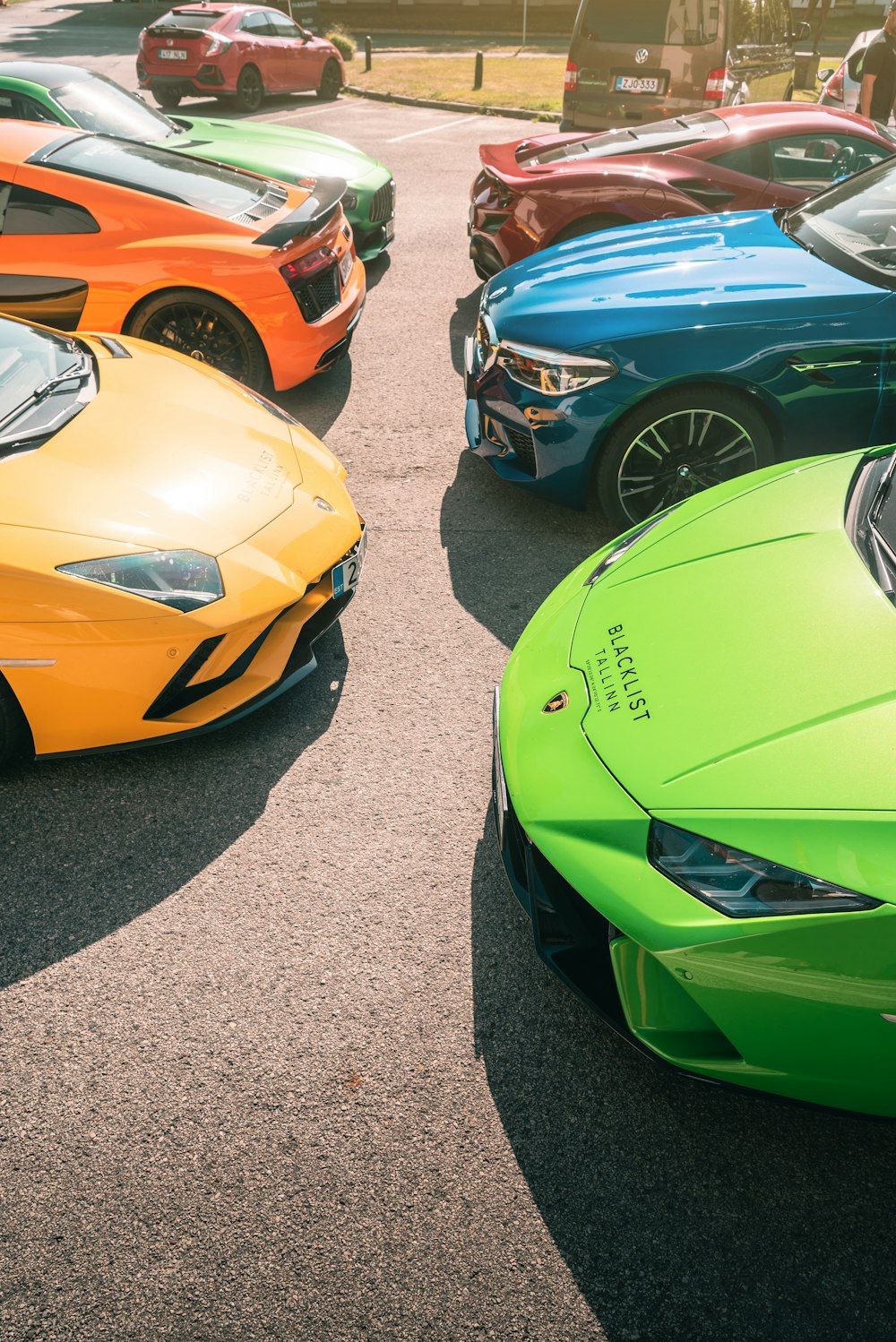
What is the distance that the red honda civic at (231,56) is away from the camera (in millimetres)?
15422

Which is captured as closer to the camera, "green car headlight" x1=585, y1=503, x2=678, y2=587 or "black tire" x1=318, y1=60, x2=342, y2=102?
"green car headlight" x1=585, y1=503, x2=678, y2=587

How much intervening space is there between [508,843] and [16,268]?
4.64 metres

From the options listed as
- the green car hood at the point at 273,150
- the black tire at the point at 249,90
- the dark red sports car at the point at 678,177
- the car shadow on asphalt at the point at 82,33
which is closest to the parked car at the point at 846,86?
the dark red sports car at the point at 678,177

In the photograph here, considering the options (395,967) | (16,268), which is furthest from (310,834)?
(16,268)

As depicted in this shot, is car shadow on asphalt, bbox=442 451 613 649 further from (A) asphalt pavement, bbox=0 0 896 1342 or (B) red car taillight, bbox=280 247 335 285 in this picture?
(B) red car taillight, bbox=280 247 335 285

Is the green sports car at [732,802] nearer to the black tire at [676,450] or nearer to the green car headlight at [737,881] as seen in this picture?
the green car headlight at [737,881]

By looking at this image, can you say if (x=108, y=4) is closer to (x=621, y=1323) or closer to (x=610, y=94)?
(x=610, y=94)

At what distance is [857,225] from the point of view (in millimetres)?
4508

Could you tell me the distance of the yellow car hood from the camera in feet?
10.7

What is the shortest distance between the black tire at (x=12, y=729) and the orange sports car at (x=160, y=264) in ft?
10.1

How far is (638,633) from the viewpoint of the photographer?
263 centimetres

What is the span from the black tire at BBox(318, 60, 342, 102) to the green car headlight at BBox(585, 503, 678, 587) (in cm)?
1716

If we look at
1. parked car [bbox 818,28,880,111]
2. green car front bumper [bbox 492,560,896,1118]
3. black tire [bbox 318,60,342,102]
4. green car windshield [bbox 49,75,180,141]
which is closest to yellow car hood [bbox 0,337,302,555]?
green car front bumper [bbox 492,560,896,1118]

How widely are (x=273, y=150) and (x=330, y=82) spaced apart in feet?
36.7
